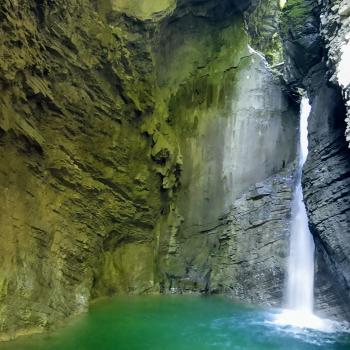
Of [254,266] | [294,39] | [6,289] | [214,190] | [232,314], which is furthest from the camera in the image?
[214,190]

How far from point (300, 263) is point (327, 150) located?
4.10m

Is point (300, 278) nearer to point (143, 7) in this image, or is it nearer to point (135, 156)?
point (135, 156)

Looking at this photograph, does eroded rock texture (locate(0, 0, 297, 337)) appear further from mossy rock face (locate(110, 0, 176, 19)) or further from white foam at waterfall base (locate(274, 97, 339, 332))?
white foam at waterfall base (locate(274, 97, 339, 332))

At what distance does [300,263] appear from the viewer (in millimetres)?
13453

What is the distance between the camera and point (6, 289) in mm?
8969

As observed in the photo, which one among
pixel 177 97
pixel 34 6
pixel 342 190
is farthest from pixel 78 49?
pixel 342 190

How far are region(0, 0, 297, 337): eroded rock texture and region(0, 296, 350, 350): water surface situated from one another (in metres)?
0.77

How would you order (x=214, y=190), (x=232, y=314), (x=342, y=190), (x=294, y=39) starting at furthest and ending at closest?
(x=214, y=190) < (x=294, y=39) < (x=232, y=314) < (x=342, y=190)

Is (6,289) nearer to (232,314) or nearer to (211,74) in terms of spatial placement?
(232,314)

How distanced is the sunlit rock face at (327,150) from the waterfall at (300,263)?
0.70 metres

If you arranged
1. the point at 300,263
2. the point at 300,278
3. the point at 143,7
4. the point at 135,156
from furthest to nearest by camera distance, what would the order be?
the point at 143,7 < the point at 135,156 < the point at 300,263 < the point at 300,278

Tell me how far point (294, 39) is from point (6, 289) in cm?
1136

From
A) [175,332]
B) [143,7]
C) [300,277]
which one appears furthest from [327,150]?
[143,7]

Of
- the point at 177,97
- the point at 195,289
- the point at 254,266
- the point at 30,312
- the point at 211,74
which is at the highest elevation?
the point at 211,74
